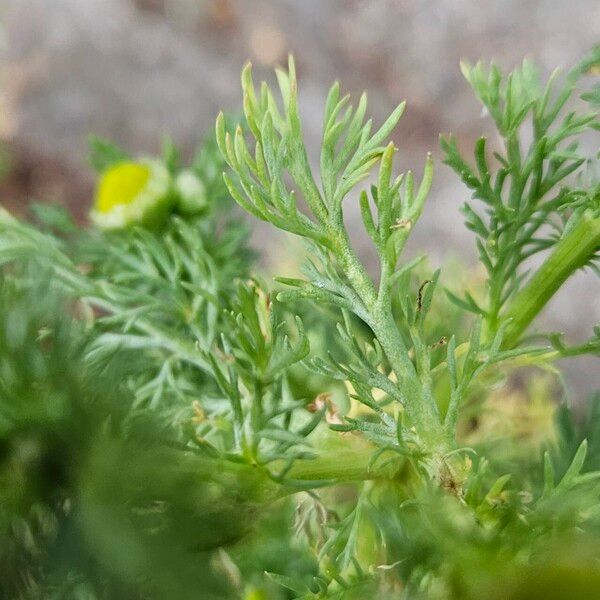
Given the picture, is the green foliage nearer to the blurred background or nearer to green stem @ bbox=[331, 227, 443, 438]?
green stem @ bbox=[331, 227, 443, 438]

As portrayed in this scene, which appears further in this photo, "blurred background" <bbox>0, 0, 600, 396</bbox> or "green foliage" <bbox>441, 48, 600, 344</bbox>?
"blurred background" <bbox>0, 0, 600, 396</bbox>

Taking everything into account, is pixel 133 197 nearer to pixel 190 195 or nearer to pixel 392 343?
pixel 190 195

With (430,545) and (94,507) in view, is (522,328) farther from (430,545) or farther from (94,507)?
(94,507)

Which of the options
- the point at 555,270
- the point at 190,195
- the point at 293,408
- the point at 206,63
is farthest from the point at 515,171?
the point at 206,63

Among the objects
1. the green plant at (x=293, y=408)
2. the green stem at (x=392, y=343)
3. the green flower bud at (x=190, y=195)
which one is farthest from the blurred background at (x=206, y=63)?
the green stem at (x=392, y=343)

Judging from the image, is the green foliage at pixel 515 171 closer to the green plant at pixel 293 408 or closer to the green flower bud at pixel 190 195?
the green plant at pixel 293 408

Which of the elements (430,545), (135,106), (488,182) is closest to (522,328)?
(488,182)

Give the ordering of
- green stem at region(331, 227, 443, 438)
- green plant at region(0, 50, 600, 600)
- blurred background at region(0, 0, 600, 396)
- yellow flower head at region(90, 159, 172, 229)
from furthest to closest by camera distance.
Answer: blurred background at region(0, 0, 600, 396), yellow flower head at region(90, 159, 172, 229), green stem at region(331, 227, 443, 438), green plant at region(0, 50, 600, 600)

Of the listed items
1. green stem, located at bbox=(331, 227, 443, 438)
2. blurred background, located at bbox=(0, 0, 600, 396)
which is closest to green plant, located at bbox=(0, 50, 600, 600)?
green stem, located at bbox=(331, 227, 443, 438)
